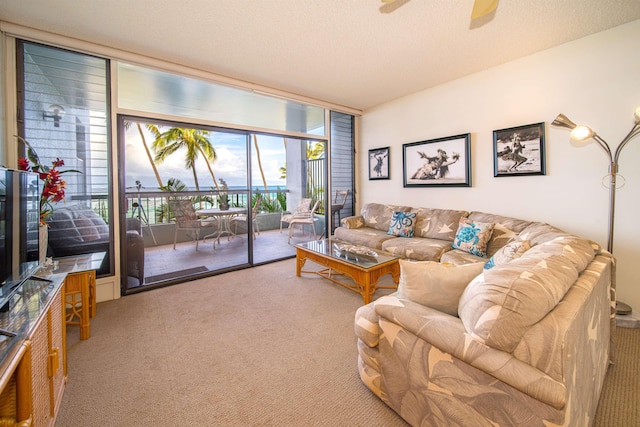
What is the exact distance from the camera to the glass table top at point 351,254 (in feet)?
8.92

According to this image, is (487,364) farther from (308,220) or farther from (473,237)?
(308,220)

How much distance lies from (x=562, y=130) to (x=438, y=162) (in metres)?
1.33

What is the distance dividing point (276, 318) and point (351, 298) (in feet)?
2.76

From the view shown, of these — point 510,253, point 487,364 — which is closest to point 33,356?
point 487,364

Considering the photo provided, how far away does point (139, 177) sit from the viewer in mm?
3475

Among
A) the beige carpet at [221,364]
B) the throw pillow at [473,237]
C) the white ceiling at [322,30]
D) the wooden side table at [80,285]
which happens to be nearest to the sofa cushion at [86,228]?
the wooden side table at [80,285]

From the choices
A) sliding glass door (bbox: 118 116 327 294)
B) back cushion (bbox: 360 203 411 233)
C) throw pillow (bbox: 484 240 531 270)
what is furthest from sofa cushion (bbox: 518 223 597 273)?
sliding glass door (bbox: 118 116 327 294)

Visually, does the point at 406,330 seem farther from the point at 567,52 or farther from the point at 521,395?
the point at 567,52

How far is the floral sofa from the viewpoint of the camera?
0.88 metres

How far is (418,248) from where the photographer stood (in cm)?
311

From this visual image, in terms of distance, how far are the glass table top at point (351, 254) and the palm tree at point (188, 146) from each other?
6.22 feet

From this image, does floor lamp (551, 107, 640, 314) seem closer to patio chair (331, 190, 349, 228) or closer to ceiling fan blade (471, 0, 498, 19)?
ceiling fan blade (471, 0, 498, 19)

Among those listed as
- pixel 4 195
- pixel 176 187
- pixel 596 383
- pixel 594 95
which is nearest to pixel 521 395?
pixel 596 383

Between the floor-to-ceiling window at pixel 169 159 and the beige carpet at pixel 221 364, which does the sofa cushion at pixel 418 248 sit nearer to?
the beige carpet at pixel 221 364
